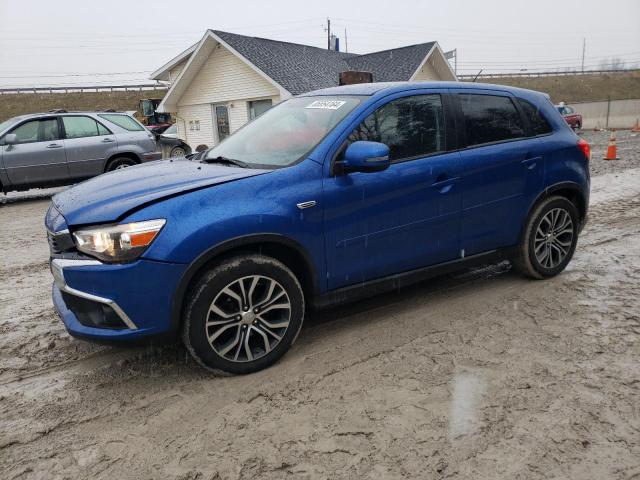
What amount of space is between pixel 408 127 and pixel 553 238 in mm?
1944

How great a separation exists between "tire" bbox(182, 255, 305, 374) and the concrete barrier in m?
41.0

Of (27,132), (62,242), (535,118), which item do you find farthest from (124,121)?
(535,118)

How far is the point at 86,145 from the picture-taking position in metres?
10.9

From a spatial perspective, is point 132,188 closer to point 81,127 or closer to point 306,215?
point 306,215

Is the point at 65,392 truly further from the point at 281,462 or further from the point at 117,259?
the point at 281,462

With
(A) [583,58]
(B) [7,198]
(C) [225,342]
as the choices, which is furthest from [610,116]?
(A) [583,58]

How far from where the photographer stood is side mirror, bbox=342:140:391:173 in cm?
326

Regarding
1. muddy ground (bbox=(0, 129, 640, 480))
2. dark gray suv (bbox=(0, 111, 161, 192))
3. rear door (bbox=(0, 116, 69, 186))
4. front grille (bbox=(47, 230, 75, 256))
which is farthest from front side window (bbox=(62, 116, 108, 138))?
front grille (bbox=(47, 230, 75, 256))

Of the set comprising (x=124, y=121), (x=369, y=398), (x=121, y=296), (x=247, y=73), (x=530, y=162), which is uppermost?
(x=247, y=73)

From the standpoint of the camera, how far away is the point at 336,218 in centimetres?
335

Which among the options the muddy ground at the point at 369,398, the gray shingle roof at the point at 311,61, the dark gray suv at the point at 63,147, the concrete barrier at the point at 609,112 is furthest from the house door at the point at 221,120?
the concrete barrier at the point at 609,112

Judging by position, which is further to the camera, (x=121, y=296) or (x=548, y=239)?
(x=548, y=239)

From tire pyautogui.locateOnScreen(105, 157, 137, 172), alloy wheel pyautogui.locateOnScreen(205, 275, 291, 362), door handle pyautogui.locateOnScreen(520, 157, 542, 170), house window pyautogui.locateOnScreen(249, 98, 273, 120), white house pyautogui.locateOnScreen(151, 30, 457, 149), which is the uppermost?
white house pyautogui.locateOnScreen(151, 30, 457, 149)

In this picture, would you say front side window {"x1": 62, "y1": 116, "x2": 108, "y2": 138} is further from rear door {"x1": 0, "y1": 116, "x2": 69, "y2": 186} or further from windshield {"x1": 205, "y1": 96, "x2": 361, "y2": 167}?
windshield {"x1": 205, "y1": 96, "x2": 361, "y2": 167}
